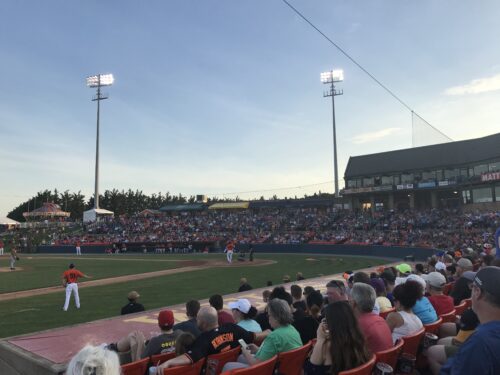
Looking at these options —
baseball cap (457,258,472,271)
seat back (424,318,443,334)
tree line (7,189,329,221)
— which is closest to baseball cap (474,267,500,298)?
seat back (424,318,443,334)

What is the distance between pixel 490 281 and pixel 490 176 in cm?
4820

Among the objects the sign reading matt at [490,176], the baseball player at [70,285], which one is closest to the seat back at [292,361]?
the baseball player at [70,285]

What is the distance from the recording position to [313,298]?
6.07 metres

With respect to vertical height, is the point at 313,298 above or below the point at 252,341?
above

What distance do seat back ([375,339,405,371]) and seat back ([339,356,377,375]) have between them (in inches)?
10.8

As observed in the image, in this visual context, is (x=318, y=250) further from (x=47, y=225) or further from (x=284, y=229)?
(x=47, y=225)

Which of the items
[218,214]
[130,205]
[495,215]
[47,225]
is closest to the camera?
[495,215]

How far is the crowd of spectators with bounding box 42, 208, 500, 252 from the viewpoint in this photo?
36594mm

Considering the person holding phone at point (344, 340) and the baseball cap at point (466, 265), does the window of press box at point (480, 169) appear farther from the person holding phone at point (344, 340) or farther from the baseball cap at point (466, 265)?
the person holding phone at point (344, 340)

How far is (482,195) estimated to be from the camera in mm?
46875

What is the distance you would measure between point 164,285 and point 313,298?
1588 cm

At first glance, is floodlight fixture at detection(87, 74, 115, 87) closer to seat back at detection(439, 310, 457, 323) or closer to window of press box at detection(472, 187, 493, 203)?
window of press box at detection(472, 187, 493, 203)

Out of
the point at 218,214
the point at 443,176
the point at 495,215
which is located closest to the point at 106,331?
the point at 495,215

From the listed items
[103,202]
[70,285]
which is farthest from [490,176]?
[103,202]
